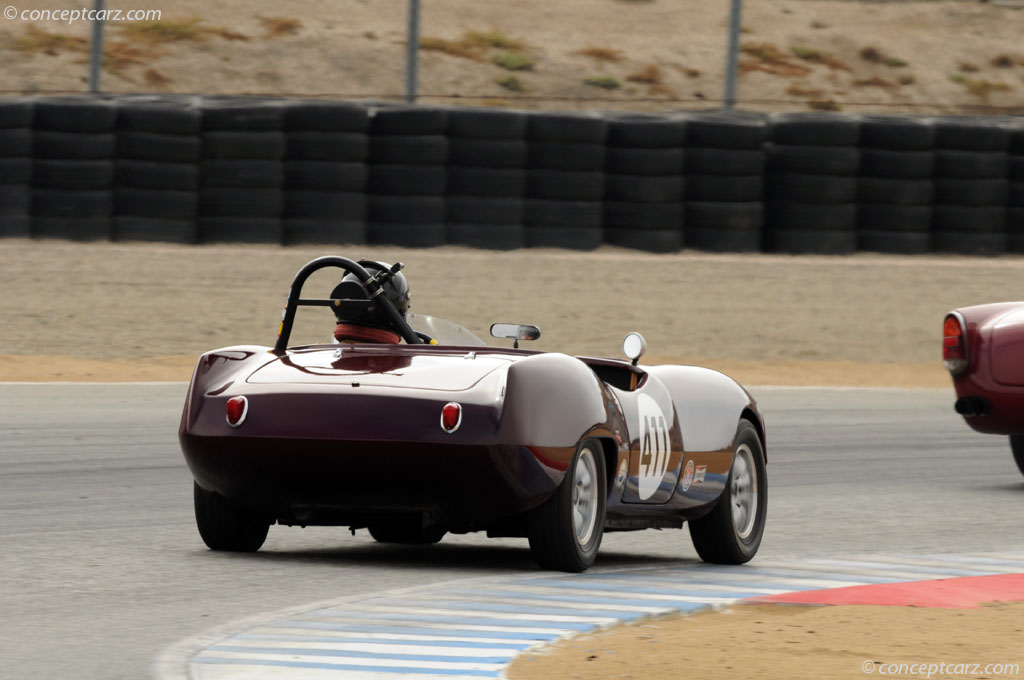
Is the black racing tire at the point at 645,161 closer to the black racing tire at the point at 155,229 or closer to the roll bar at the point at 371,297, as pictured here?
the black racing tire at the point at 155,229

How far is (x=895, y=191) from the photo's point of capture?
22.6m

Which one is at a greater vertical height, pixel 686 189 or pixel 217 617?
pixel 686 189

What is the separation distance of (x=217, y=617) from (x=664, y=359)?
1507 centimetres

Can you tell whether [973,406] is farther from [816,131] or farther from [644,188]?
[816,131]

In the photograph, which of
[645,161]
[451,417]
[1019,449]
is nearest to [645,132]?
[645,161]

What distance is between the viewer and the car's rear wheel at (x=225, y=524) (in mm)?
7578

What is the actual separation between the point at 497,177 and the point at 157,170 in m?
3.66

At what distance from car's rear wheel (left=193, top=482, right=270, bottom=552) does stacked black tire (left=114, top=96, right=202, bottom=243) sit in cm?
1329

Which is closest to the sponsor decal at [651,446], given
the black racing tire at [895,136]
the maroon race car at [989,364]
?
the maroon race car at [989,364]

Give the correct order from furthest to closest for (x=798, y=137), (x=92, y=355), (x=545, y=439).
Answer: (x=798, y=137) < (x=92, y=355) < (x=545, y=439)

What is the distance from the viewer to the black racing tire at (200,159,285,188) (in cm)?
2069

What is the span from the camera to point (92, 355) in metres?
19.4

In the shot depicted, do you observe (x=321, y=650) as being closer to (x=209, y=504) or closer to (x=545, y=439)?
(x=545, y=439)

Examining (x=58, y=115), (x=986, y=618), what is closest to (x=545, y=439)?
(x=986, y=618)
